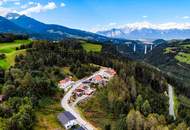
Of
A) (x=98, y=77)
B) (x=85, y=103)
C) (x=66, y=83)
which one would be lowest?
(x=85, y=103)

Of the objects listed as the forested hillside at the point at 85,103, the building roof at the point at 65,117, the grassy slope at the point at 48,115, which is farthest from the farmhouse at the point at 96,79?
the building roof at the point at 65,117

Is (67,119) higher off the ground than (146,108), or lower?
higher

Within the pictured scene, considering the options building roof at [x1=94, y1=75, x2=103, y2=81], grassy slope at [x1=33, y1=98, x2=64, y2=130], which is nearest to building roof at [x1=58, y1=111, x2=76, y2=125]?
grassy slope at [x1=33, y1=98, x2=64, y2=130]

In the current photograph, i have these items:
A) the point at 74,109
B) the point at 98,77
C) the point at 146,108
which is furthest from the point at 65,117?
the point at 98,77

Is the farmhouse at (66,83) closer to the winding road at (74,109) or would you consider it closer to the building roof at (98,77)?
the winding road at (74,109)

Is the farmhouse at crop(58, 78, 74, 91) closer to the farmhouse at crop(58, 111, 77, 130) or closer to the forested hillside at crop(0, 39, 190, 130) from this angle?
Result: the forested hillside at crop(0, 39, 190, 130)

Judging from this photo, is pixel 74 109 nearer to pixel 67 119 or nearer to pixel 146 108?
pixel 67 119
